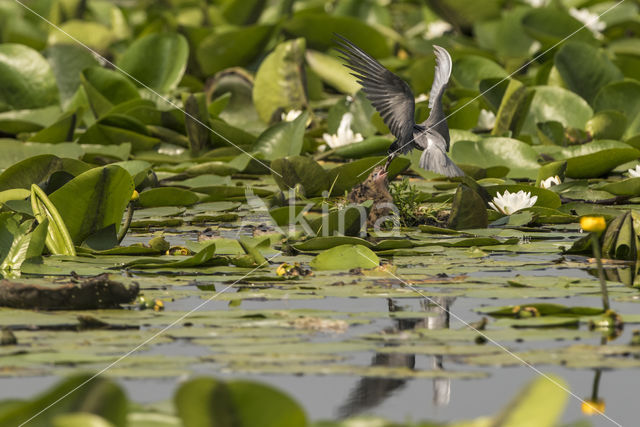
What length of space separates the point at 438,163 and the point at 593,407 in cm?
199

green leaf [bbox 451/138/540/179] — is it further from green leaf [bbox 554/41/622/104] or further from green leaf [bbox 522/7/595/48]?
green leaf [bbox 522/7/595/48]

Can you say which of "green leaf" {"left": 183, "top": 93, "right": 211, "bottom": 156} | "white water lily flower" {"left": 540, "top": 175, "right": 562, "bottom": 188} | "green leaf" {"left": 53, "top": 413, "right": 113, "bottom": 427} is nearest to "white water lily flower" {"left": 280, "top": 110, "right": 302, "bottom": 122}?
"green leaf" {"left": 183, "top": 93, "right": 211, "bottom": 156}

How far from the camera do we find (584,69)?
20.0ft

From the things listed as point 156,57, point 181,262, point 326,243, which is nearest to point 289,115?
point 156,57

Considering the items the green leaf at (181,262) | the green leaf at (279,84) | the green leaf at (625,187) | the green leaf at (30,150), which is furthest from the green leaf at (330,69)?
the green leaf at (181,262)

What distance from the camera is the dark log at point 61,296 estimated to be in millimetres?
2697

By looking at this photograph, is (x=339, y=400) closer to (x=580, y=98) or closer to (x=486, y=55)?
(x=580, y=98)

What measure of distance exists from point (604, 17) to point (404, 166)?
4539 millimetres

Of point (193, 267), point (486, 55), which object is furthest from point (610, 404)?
point (486, 55)

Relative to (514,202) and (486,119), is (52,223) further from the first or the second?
(486,119)

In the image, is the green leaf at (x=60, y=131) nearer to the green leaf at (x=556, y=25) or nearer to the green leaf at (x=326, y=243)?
the green leaf at (x=326, y=243)

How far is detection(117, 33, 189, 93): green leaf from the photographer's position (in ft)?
22.1

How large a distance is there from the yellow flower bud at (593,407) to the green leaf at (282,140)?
10.4 feet

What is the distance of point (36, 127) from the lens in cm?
589
